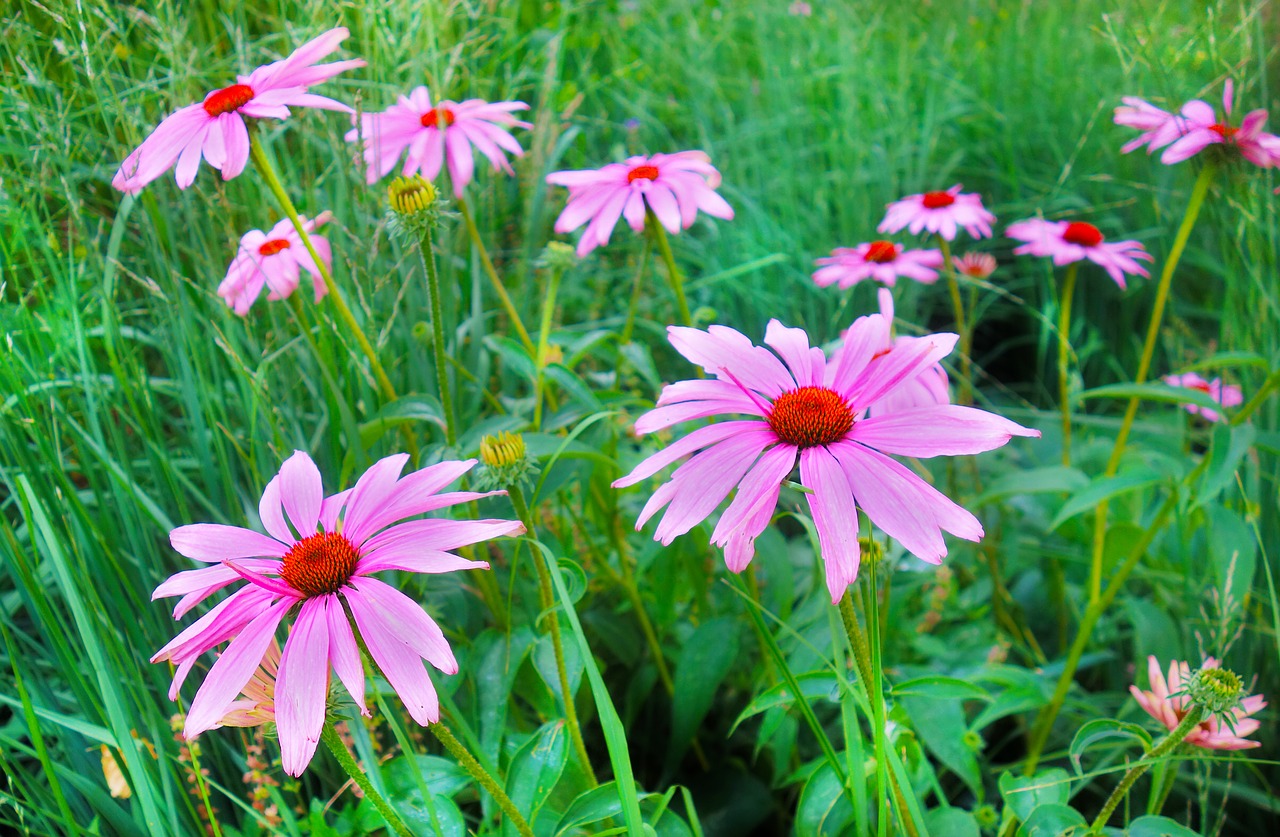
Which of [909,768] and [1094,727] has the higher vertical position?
[1094,727]

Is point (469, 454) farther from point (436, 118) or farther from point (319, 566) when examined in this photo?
point (436, 118)

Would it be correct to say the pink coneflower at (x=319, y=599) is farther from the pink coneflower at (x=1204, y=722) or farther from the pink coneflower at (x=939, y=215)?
the pink coneflower at (x=939, y=215)

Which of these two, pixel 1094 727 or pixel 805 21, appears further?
pixel 805 21

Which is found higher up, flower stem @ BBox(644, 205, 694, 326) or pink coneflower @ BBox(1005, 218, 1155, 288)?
flower stem @ BBox(644, 205, 694, 326)

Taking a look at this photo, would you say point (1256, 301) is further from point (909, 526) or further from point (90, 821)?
point (90, 821)

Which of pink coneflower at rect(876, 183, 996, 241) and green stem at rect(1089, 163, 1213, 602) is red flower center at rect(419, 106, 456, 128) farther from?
green stem at rect(1089, 163, 1213, 602)

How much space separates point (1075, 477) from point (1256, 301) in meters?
0.34

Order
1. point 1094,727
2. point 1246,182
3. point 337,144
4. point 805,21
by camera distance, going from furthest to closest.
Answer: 1. point 805,21
2. point 1246,182
3. point 337,144
4. point 1094,727

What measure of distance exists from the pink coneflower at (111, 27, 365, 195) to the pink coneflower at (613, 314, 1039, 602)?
1.40ft

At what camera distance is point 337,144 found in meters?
0.97

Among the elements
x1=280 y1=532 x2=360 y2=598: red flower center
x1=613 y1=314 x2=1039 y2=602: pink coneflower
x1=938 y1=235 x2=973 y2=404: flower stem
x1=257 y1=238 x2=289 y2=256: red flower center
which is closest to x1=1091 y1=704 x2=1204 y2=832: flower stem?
x1=613 y1=314 x2=1039 y2=602: pink coneflower

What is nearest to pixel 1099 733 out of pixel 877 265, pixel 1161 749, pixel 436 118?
pixel 1161 749

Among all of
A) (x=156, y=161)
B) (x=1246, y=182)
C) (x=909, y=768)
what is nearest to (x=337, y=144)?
(x=156, y=161)

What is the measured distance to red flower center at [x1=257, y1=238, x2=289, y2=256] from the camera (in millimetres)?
934
